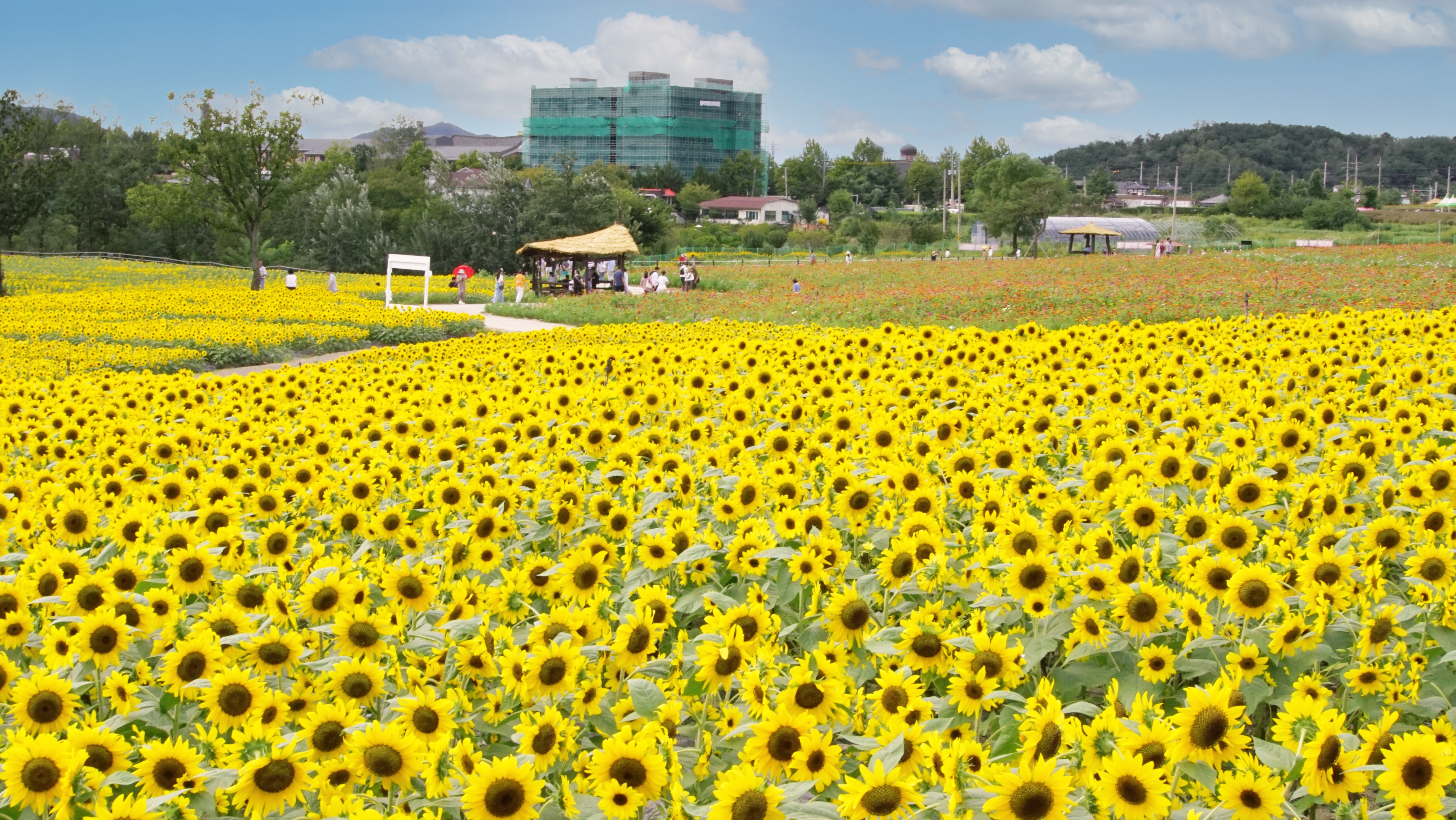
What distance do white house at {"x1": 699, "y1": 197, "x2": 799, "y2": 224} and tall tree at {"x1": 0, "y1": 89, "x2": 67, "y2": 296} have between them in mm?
80837

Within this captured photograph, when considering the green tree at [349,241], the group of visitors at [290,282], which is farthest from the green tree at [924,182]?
the group of visitors at [290,282]

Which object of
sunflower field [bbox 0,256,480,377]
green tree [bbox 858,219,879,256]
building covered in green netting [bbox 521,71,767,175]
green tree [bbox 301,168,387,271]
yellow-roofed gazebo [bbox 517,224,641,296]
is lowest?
sunflower field [bbox 0,256,480,377]

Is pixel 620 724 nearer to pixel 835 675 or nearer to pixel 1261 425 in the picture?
pixel 835 675

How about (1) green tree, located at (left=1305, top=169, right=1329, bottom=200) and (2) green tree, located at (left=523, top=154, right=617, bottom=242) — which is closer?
(2) green tree, located at (left=523, top=154, right=617, bottom=242)

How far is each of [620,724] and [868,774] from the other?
0.83 metres

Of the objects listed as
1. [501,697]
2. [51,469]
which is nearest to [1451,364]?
[501,697]

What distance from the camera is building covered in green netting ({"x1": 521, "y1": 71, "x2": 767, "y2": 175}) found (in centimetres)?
15700

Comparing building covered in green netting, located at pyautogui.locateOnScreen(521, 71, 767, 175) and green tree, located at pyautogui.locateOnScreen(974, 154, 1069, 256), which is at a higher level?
building covered in green netting, located at pyautogui.locateOnScreen(521, 71, 767, 175)

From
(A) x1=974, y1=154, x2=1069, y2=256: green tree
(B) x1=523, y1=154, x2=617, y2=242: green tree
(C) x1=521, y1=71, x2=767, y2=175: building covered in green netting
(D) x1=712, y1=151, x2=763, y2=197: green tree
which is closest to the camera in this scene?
(B) x1=523, y1=154, x2=617, y2=242: green tree

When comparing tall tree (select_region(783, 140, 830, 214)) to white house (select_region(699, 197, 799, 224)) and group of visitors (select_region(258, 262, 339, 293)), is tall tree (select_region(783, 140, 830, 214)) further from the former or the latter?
group of visitors (select_region(258, 262, 339, 293))

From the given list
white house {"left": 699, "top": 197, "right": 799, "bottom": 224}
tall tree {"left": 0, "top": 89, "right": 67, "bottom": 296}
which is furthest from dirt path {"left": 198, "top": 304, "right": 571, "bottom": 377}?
white house {"left": 699, "top": 197, "right": 799, "bottom": 224}

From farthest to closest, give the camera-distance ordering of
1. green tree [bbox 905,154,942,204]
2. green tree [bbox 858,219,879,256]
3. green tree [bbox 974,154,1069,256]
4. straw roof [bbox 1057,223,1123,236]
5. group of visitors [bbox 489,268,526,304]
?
1. green tree [bbox 905,154,942,204]
2. green tree [bbox 858,219,879,256]
3. green tree [bbox 974,154,1069,256]
4. straw roof [bbox 1057,223,1123,236]
5. group of visitors [bbox 489,268,526,304]

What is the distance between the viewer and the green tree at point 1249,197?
9262 centimetres

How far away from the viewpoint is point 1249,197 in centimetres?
9406
